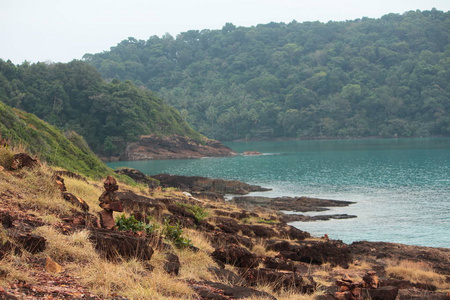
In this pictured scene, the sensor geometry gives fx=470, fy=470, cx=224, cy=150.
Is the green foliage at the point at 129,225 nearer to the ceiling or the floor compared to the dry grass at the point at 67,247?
nearer to the floor

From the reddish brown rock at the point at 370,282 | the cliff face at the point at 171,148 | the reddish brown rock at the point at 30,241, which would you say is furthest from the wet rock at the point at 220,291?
the cliff face at the point at 171,148

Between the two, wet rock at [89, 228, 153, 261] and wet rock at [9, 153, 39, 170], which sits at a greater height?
wet rock at [9, 153, 39, 170]

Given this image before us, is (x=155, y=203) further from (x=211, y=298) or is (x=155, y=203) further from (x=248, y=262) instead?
(x=211, y=298)

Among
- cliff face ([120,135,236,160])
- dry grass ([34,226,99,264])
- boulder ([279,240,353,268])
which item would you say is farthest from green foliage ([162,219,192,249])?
cliff face ([120,135,236,160])

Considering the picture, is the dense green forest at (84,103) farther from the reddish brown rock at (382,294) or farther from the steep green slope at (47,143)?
the reddish brown rock at (382,294)

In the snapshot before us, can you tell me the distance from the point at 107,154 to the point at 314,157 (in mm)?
42521

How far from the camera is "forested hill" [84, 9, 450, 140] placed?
466ft

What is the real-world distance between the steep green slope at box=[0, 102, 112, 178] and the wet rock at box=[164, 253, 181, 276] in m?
15.0

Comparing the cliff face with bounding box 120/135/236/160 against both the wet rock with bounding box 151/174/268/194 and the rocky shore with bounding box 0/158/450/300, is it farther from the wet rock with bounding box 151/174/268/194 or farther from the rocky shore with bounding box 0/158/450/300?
the rocky shore with bounding box 0/158/450/300

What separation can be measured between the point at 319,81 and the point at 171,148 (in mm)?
72883

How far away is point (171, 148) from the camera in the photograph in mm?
103000

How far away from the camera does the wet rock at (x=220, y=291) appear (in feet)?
22.8

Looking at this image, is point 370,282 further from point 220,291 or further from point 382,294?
point 220,291

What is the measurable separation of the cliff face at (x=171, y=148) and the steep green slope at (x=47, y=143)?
200 feet
